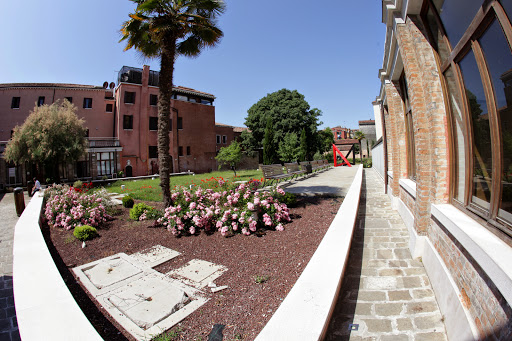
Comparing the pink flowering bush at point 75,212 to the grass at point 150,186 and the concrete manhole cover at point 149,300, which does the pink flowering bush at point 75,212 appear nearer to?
the grass at point 150,186

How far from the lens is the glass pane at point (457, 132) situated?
2801mm

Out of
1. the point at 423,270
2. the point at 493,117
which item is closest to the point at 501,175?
the point at 493,117

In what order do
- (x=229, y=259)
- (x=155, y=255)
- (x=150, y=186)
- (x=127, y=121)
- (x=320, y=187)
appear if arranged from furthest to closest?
(x=127, y=121)
(x=150, y=186)
(x=320, y=187)
(x=155, y=255)
(x=229, y=259)

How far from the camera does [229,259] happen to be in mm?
4023

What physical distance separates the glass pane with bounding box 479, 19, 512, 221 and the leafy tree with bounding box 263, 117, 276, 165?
1062 inches

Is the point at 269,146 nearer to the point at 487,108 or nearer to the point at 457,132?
the point at 457,132

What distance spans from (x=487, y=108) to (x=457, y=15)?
1.16m

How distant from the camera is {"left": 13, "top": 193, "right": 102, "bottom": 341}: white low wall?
195 cm

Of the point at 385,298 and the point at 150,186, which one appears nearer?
the point at 385,298

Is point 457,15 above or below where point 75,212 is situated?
above

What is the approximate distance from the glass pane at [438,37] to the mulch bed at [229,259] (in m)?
3.22

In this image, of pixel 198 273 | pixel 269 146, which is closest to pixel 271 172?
pixel 198 273

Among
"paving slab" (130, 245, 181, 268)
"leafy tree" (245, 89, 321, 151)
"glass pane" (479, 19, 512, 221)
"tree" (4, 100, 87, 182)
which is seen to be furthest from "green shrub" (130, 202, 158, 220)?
"leafy tree" (245, 89, 321, 151)

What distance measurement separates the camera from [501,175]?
1957mm
